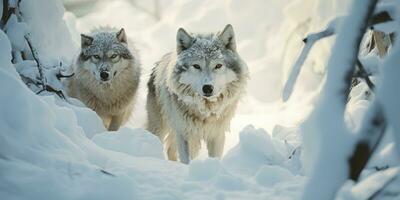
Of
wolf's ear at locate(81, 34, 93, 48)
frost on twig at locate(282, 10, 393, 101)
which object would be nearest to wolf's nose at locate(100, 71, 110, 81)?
wolf's ear at locate(81, 34, 93, 48)

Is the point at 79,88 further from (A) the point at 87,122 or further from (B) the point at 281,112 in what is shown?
(B) the point at 281,112

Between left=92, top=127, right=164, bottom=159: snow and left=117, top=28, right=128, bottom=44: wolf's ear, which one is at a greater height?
left=117, top=28, right=128, bottom=44: wolf's ear

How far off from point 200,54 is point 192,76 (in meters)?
0.26

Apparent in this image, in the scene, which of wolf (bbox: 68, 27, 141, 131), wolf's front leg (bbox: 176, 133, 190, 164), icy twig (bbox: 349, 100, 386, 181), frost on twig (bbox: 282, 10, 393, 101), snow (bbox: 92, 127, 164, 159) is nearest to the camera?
icy twig (bbox: 349, 100, 386, 181)

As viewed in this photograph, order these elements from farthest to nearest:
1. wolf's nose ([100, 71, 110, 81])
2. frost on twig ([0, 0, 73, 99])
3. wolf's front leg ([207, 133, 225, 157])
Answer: wolf's nose ([100, 71, 110, 81]) → wolf's front leg ([207, 133, 225, 157]) → frost on twig ([0, 0, 73, 99])

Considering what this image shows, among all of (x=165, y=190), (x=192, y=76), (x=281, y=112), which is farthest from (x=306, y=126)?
(x=281, y=112)

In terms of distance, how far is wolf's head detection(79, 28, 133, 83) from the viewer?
632 centimetres

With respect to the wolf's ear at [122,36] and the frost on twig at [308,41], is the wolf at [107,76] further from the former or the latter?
the frost on twig at [308,41]

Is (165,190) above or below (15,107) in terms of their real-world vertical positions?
below

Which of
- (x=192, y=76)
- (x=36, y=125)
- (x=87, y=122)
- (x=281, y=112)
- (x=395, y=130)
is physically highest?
(x=281, y=112)

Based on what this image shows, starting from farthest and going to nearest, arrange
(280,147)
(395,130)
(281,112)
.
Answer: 1. (281,112)
2. (280,147)
3. (395,130)

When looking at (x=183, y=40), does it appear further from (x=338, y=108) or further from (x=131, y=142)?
(x=338, y=108)

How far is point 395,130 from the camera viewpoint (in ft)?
5.06

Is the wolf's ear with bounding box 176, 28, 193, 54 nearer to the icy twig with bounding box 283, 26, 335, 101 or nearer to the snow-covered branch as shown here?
the icy twig with bounding box 283, 26, 335, 101
